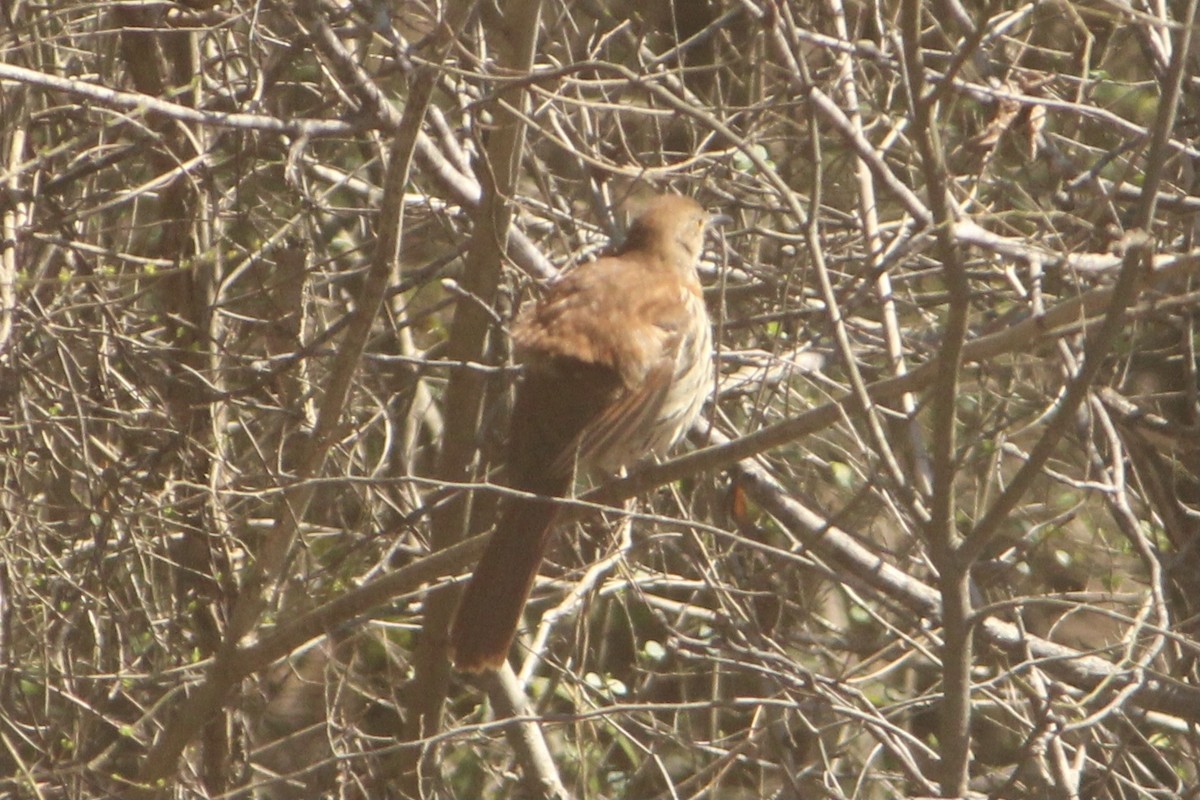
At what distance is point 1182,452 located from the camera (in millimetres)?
5406

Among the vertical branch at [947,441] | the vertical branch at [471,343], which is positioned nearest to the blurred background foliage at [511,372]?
the vertical branch at [471,343]

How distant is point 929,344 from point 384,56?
2.01 m

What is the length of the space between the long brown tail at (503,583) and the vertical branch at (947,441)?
5.60 ft

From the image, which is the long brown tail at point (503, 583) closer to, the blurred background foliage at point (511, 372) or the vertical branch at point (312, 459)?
the blurred background foliage at point (511, 372)

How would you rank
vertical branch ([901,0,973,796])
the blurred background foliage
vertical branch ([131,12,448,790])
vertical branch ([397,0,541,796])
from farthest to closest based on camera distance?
vertical branch ([397,0,541,796])
the blurred background foliage
vertical branch ([131,12,448,790])
vertical branch ([901,0,973,796])

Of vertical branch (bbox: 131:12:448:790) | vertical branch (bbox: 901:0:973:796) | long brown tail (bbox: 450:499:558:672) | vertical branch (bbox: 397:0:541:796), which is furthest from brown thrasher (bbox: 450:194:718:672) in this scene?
vertical branch (bbox: 901:0:973:796)

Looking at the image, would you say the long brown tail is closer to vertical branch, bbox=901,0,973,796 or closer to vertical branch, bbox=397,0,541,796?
vertical branch, bbox=397,0,541,796

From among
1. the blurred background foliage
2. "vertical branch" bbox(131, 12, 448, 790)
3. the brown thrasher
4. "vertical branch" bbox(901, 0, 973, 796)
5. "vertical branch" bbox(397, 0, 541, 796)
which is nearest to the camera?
"vertical branch" bbox(901, 0, 973, 796)

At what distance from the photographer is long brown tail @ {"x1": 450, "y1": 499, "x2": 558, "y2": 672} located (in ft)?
15.1

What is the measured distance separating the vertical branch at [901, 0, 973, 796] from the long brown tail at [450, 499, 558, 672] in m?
1.71

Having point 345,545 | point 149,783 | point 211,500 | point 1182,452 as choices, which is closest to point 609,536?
point 345,545

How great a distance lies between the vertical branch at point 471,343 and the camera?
4773mm

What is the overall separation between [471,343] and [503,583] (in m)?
1.04

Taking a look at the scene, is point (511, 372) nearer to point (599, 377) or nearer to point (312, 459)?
point (599, 377)
